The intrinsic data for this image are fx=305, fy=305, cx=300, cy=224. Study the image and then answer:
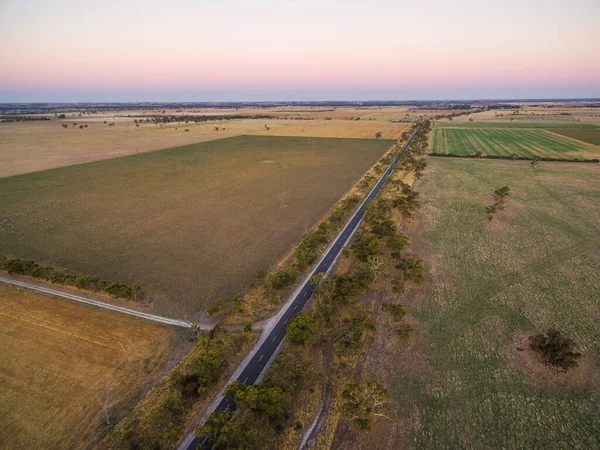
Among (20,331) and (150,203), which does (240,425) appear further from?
(150,203)

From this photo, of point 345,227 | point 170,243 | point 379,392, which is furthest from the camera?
point 345,227

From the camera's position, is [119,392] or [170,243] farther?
[170,243]

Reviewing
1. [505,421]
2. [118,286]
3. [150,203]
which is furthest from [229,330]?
[150,203]

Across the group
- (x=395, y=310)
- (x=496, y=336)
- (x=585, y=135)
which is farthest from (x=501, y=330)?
(x=585, y=135)

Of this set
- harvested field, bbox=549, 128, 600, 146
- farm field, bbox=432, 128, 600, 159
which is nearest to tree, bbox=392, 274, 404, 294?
farm field, bbox=432, 128, 600, 159

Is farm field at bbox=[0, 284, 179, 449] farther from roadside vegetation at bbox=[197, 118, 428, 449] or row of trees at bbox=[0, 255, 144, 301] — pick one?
roadside vegetation at bbox=[197, 118, 428, 449]

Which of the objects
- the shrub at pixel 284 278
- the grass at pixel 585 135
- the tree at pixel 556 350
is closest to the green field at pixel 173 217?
the shrub at pixel 284 278

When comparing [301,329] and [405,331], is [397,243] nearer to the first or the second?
[405,331]
